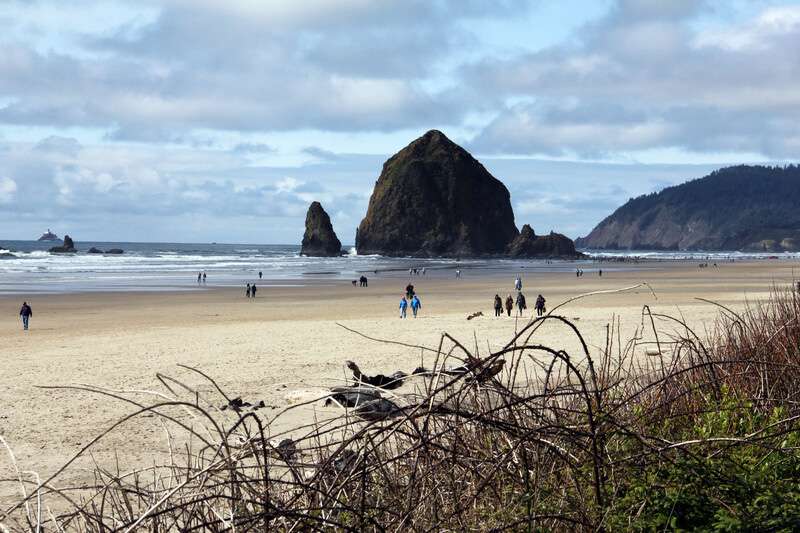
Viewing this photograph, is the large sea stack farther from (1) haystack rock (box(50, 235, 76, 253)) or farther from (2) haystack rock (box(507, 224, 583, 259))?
(1) haystack rock (box(50, 235, 76, 253))

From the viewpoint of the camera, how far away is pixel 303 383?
1202 centimetres

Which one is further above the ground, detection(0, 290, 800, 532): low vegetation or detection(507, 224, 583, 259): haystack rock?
detection(507, 224, 583, 259): haystack rock

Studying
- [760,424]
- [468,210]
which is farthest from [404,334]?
[468,210]

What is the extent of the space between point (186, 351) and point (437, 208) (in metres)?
132

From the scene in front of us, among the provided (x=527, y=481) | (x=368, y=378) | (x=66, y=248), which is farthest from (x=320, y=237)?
(x=527, y=481)

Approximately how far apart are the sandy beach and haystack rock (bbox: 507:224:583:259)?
101668 millimetres

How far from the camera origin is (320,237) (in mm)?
139500

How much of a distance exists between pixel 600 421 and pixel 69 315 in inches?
1139

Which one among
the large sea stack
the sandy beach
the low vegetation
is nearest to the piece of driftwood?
the low vegetation

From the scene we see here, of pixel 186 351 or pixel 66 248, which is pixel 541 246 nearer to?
pixel 66 248

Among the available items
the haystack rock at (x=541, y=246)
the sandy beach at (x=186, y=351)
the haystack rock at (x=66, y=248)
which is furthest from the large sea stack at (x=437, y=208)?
the sandy beach at (x=186, y=351)

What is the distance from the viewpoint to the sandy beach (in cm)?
873

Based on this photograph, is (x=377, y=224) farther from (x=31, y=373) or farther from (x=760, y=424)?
Result: (x=760, y=424)

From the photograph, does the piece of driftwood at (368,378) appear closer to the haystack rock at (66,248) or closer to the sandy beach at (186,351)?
the sandy beach at (186,351)
